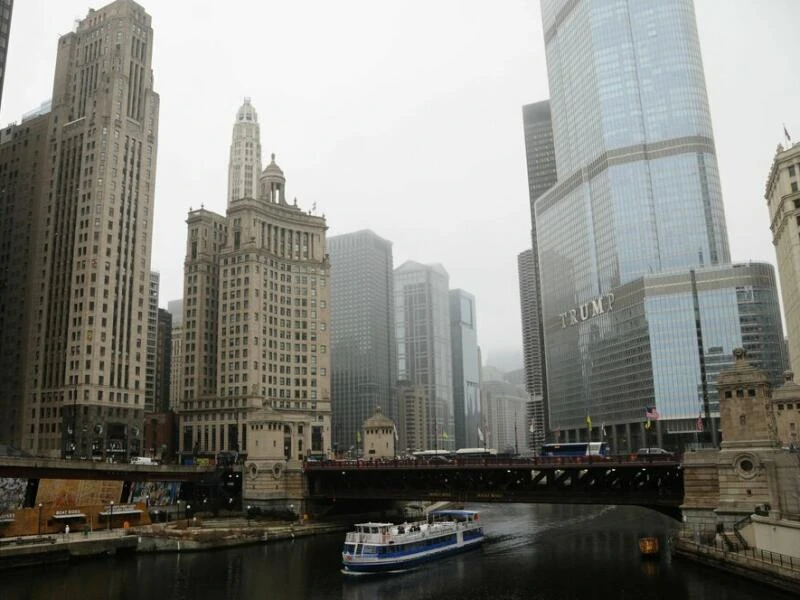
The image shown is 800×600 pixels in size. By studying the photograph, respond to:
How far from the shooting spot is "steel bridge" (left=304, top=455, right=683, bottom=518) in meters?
92.8

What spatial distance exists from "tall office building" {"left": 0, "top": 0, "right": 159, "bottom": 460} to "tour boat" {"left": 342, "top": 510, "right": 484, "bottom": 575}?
88.9 metres

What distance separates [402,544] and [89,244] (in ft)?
371

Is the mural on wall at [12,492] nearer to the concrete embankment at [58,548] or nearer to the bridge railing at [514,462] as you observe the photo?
the concrete embankment at [58,548]

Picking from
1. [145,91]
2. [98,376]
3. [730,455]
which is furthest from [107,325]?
[730,455]

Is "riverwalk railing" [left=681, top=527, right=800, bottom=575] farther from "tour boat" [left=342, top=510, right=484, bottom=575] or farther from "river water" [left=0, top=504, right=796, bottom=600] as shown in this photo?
"tour boat" [left=342, top=510, right=484, bottom=575]

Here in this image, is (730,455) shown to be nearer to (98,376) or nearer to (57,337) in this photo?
(98,376)

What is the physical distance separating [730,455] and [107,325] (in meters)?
134

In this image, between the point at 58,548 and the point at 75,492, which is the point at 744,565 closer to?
the point at 58,548

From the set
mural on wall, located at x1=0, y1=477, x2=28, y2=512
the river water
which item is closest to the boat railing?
the river water

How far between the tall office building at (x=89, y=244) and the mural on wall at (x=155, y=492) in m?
35.4

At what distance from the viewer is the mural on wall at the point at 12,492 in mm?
104562

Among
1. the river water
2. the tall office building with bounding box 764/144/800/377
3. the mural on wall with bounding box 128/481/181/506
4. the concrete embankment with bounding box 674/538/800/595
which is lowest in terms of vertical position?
the river water

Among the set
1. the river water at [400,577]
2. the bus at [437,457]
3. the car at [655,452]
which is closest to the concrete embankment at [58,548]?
the river water at [400,577]

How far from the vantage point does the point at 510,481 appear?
106m
